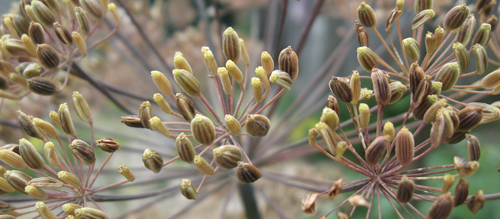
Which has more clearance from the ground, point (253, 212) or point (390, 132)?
point (390, 132)

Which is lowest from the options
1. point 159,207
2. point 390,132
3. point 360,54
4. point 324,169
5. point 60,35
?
point 324,169

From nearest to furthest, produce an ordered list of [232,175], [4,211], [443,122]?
1. [443,122]
2. [4,211]
3. [232,175]

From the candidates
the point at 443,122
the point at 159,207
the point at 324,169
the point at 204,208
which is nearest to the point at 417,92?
the point at 443,122

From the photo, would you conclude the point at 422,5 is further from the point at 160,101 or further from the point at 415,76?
the point at 160,101

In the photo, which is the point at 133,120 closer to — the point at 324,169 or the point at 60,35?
the point at 60,35

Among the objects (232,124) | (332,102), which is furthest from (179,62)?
(332,102)

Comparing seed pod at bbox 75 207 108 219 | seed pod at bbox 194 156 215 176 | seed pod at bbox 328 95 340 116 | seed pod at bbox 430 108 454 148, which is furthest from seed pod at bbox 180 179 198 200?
seed pod at bbox 430 108 454 148

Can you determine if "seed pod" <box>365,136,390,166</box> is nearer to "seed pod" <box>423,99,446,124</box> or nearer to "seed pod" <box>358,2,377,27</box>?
"seed pod" <box>423,99,446,124</box>

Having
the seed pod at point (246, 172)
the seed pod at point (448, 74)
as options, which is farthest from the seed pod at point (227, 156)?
the seed pod at point (448, 74)
